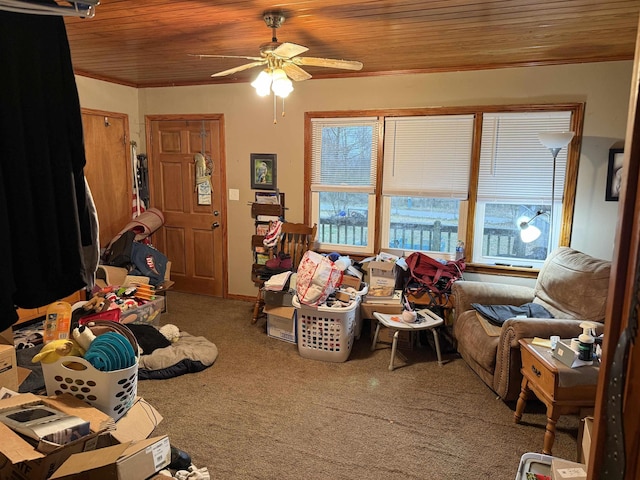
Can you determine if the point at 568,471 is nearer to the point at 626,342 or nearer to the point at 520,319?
the point at 626,342

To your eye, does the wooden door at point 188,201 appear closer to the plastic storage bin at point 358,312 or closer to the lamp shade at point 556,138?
the plastic storage bin at point 358,312

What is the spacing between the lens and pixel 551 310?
3.18 meters

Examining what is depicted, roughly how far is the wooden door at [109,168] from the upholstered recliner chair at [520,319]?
369cm

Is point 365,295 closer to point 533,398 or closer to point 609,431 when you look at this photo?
point 533,398

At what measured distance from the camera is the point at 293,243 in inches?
170

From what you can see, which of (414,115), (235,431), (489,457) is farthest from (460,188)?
(235,431)

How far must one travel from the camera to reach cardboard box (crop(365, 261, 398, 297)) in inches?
150

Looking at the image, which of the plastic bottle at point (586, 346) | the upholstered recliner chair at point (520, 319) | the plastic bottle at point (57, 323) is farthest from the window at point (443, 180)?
the plastic bottle at point (57, 323)

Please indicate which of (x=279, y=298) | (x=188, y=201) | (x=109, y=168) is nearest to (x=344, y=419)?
(x=279, y=298)

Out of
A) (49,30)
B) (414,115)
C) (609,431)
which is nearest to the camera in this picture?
(609,431)

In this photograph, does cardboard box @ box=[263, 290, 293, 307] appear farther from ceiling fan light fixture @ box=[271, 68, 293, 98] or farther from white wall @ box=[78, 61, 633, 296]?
ceiling fan light fixture @ box=[271, 68, 293, 98]

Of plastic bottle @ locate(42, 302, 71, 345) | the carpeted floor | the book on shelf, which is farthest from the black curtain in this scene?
the book on shelf

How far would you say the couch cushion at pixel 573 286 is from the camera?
2.87 meters

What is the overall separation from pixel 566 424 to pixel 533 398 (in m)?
0.23
